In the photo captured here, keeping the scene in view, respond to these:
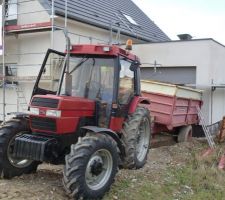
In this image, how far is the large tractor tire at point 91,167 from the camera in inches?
221

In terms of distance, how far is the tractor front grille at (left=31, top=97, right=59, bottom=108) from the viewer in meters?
6.15

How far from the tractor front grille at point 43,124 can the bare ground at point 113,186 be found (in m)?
0.88

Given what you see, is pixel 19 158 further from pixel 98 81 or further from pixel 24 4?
pixel 24 4

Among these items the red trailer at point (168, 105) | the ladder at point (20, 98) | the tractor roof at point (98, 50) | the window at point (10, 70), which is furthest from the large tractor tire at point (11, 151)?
the window at point (10, 70)

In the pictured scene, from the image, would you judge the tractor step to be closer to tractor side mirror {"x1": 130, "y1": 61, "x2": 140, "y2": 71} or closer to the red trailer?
tractor side mirror {"x1": 130, "y1": 61, "x2": 140, "y2": 71}

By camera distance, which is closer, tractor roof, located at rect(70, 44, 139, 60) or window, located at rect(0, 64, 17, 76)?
tractor roof, located at rect(70, 44, 139, 60)

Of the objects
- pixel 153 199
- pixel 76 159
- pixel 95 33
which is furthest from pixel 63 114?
pixel 95 33

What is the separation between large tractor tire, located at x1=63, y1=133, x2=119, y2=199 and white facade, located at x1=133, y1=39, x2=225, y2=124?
9191mm

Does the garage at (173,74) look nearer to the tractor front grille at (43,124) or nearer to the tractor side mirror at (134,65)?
the tractor side mirror at (134,65)

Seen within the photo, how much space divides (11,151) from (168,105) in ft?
18.8

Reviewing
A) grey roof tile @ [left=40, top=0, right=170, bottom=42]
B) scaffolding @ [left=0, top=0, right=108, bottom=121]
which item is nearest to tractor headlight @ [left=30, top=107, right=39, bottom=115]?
scaffolding @ [left=0, top=0, right=108, bottom=121]

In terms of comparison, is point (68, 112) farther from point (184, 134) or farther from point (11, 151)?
point (184, 134)

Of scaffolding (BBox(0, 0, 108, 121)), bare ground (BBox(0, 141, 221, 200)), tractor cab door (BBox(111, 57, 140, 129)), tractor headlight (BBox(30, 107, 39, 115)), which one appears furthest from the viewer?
scaffolding (BBox(0, 0, 108, 121))

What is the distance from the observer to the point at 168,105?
11391mm
